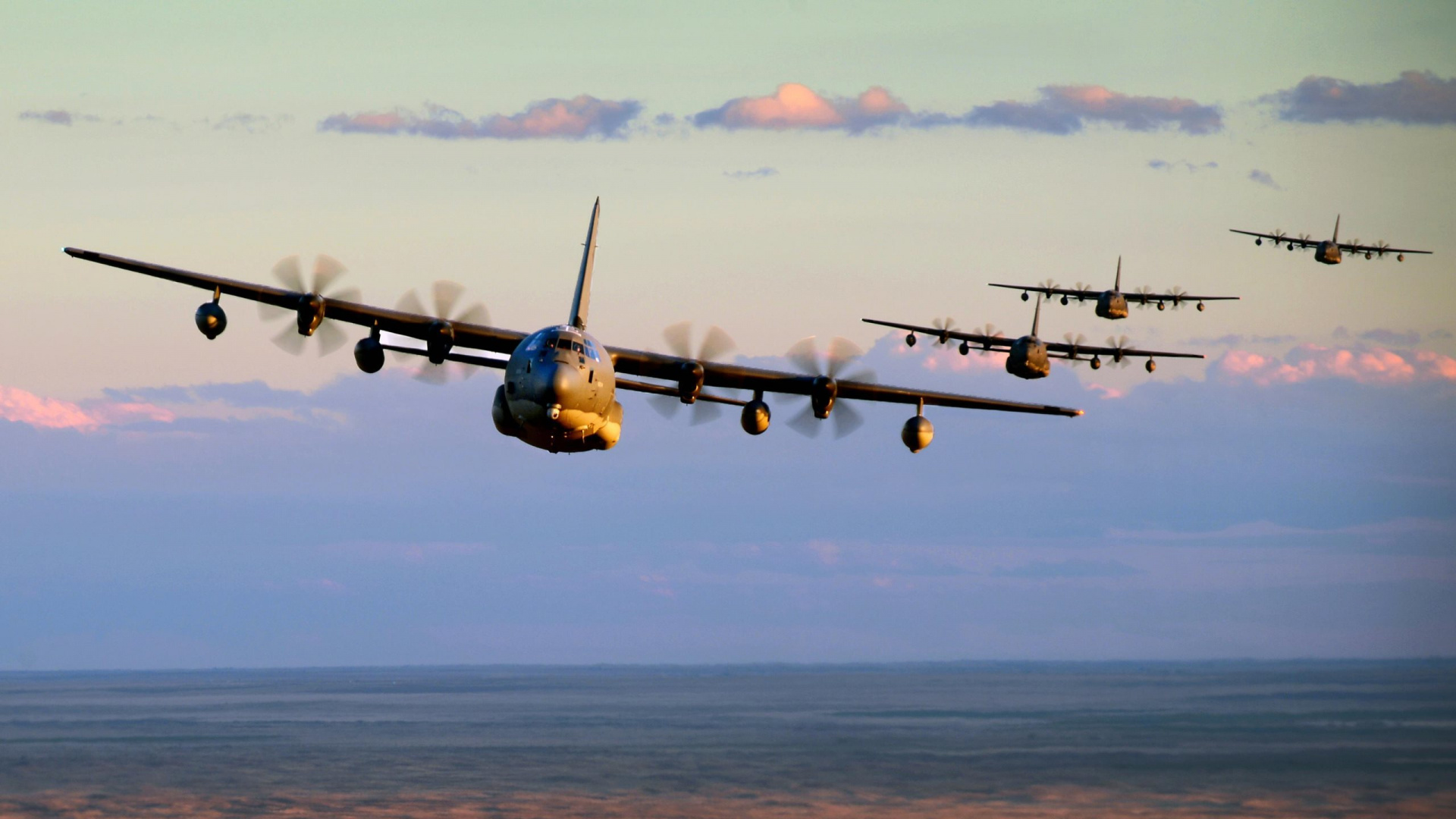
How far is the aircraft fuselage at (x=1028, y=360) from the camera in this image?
124062 mm

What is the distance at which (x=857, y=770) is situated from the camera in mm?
135125

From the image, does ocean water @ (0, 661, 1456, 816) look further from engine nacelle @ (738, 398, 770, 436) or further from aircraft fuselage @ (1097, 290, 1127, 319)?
engine nacelle @ (738, 398, 770, 436)

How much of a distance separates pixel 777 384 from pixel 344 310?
17.5m

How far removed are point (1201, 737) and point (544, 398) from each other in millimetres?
151066

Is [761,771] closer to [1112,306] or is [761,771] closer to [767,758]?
[767,758]

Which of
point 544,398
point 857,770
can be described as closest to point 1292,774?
point 857,770

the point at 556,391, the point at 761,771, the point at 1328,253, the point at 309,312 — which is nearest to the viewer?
the point at 556,391

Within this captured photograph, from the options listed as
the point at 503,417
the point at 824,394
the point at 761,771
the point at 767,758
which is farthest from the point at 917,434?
the point at 767,758

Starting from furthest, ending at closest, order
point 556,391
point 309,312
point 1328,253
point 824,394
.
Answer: point 1328,253 < point 824,394 < point 309,312 < point 556,391

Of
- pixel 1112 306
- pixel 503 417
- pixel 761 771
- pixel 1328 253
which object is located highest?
pixel 1328 253

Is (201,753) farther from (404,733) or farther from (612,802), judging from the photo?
(612,802)

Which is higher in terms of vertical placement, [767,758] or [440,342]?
[440,342]

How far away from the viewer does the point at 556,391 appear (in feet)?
149

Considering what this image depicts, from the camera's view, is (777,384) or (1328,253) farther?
(1328,253)
